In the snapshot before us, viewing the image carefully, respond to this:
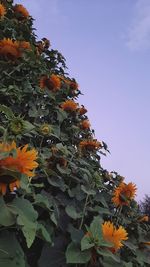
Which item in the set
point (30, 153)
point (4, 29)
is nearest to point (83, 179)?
point (30, 153)

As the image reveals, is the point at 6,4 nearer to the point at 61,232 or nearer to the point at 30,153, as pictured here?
the point at 61,232

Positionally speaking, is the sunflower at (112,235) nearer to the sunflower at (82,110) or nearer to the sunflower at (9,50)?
the sunflower at (9,50)

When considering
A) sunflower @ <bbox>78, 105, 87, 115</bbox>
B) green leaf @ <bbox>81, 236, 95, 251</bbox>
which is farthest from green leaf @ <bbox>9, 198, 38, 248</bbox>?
sunflower @ <bbox>78, 105, 87, 115</bbox>

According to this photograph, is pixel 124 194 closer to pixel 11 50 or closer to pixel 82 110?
pixel 11 50

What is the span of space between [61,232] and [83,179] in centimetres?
42

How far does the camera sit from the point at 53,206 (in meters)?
2.44

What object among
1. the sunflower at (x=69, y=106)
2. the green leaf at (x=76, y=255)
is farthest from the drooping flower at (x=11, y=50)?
the green leaf at (x=76, y=255)

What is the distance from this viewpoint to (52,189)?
8.64 ft

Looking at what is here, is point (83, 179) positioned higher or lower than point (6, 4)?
lower

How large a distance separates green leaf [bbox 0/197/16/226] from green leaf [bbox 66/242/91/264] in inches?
23.5

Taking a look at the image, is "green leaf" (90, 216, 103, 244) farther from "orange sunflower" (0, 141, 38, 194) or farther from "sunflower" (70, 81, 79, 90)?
"sunflower" (70, 81, 79, 90)

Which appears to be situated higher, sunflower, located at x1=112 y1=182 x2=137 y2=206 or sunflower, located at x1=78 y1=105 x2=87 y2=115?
sunflower, located at x1=78 y1=105 x2=87 y2=115

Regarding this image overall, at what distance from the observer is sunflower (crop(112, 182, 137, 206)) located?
274 cm

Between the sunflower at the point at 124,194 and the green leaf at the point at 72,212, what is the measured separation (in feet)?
1.21
